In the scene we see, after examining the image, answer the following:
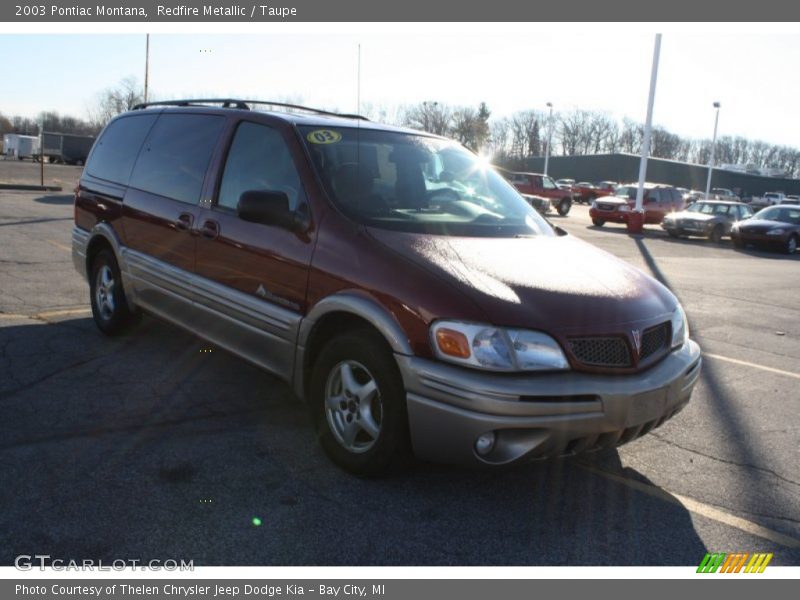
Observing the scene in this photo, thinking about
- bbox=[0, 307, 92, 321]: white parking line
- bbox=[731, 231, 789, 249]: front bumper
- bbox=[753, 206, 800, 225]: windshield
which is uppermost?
bbox=[753, 206, 800, 225]: windshield

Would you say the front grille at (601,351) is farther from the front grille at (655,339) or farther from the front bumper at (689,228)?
the front bumper at (689,228)

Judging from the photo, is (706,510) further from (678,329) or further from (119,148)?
(119,148)

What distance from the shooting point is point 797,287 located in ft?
40.9

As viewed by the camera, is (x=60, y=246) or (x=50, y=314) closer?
(x=50, y=314)

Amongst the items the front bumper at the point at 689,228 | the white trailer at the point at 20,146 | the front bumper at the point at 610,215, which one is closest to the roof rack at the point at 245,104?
the front bumper at the point at 689,228

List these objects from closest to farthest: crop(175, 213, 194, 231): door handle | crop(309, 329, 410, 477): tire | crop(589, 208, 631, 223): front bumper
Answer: crop(309, 329, 410, 477): tire
crop(175, 213, 194, 231): door handle
crop(589, 208, 631, 223): front bumper

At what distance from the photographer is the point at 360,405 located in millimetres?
3422

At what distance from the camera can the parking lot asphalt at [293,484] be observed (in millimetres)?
2898

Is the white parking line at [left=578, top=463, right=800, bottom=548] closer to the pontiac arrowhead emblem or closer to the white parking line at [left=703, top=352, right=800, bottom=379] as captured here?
the pontiac arrowhead emblem

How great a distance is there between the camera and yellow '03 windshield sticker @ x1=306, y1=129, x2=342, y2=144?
410cm

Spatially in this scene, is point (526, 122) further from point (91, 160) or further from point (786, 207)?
point (91, 160)

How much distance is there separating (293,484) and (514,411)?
1194mm

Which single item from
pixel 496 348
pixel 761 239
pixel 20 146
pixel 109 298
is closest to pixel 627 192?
pixel 761 239

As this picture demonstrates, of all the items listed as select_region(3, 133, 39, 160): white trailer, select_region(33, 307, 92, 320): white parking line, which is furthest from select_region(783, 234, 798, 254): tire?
select_region(3, 133, 39, 160): white trailer
